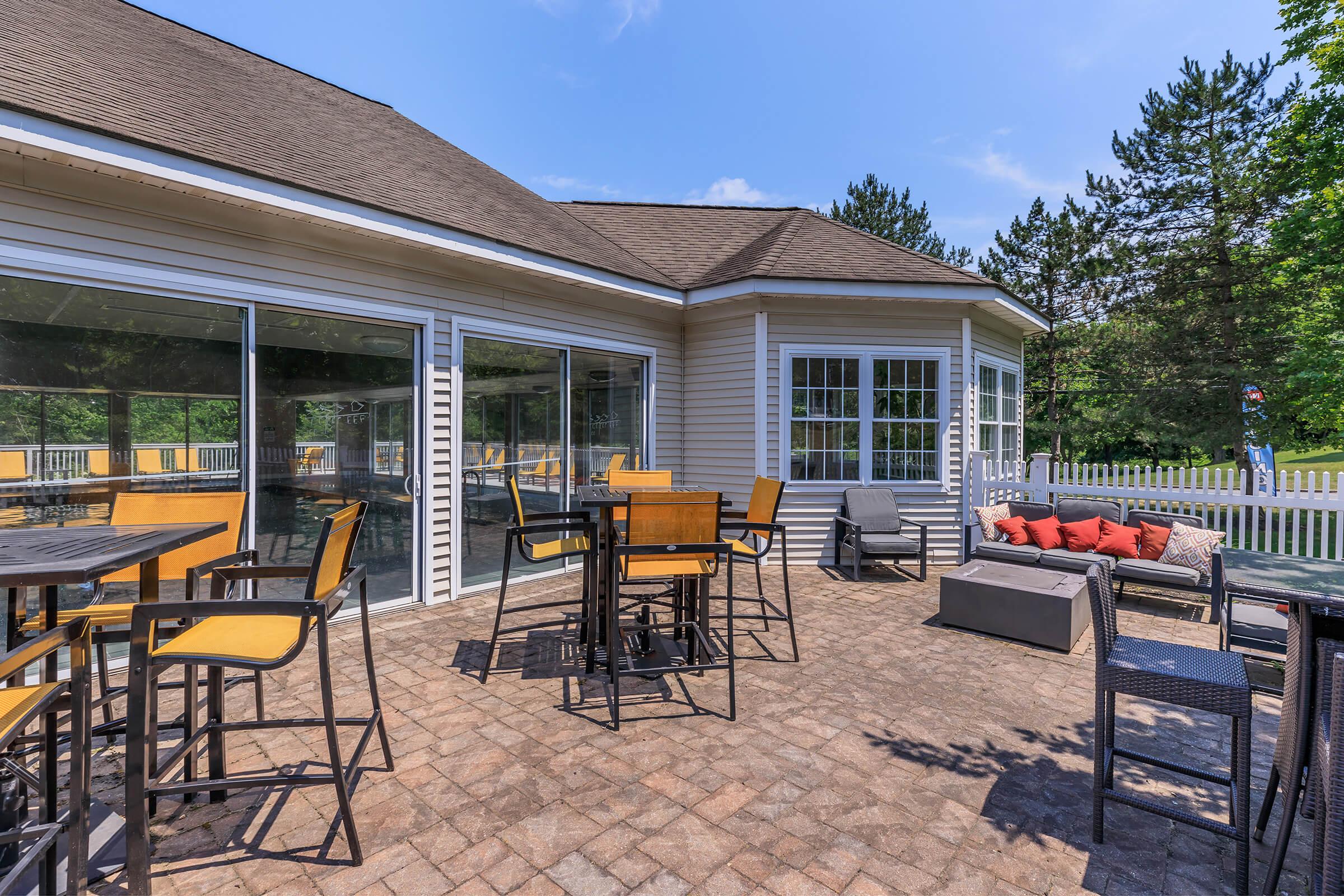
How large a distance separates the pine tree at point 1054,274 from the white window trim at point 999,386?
8966 mm

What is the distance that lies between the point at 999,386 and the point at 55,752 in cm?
918

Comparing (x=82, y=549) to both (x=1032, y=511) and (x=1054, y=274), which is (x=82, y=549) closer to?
(x=1032, y=511)

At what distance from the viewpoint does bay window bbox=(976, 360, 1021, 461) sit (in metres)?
7.54

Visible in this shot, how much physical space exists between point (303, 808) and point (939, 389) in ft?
22.5

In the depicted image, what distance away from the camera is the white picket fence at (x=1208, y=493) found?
211 inches

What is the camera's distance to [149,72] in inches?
177

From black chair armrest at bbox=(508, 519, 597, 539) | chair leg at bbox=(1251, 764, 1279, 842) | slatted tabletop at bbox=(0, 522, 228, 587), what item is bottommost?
chair leg at bbox=(1251, 764, 1279, 842)

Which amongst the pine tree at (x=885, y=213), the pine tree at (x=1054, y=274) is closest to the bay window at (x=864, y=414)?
the pine tree at (x=1054, y=274)

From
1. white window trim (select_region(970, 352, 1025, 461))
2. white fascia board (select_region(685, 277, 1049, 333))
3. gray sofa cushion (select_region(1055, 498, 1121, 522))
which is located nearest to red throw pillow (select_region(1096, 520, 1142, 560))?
gray sofa cushion (select_region(1055, 498, 1121, 522))

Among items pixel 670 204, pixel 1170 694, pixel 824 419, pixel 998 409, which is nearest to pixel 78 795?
pixel 1170 694

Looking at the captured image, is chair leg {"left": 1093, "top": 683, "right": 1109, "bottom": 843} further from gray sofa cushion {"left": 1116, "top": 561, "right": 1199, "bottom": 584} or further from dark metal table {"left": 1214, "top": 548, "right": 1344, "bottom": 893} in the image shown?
gray sofa cushion {"left": 1116, "top": 561, "right": 1199, "bottom": 584}

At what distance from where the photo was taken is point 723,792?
238 centimetres

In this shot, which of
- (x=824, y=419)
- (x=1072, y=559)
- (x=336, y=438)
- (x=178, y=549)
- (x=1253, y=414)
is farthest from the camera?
(x=1253, y=414)

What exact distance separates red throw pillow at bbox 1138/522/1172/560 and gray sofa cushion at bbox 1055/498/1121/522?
330 mm
